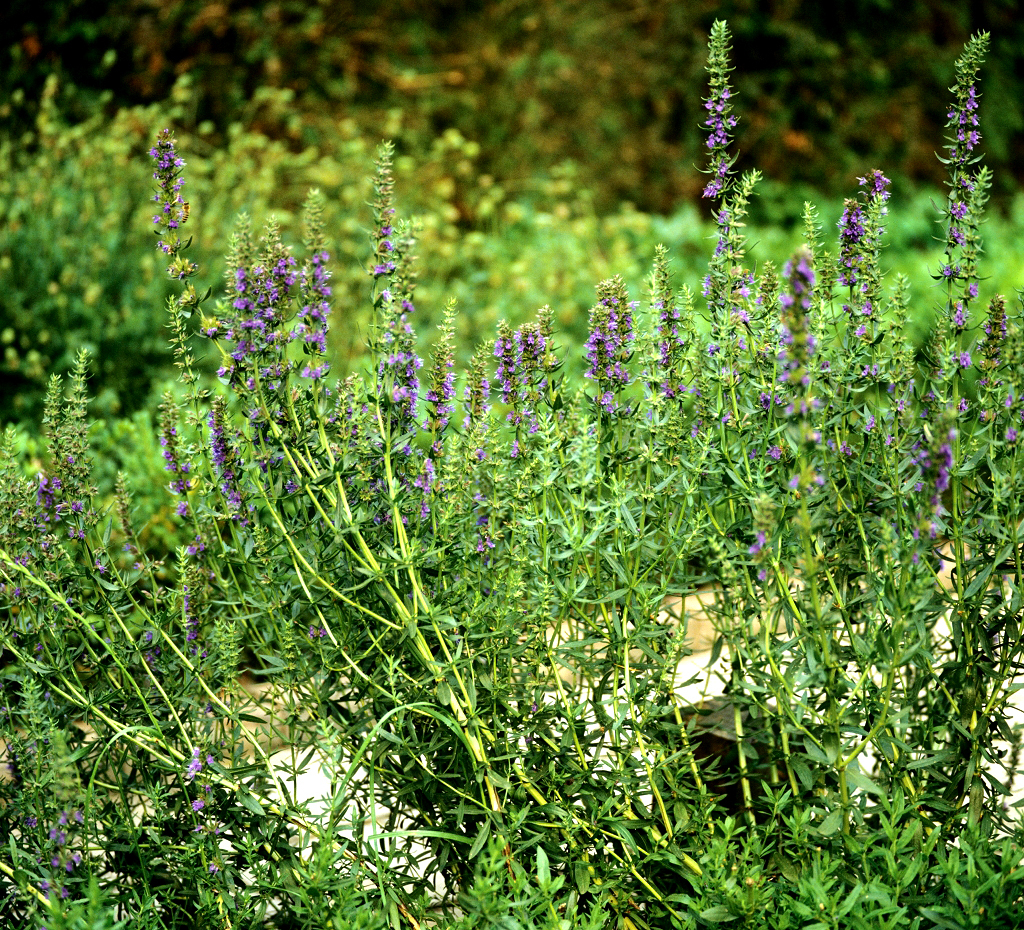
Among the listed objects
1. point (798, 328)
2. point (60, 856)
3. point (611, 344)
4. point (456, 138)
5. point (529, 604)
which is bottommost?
point (60, 856)

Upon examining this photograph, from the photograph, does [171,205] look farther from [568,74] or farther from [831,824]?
[568,74]

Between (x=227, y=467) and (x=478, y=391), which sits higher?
(x=478, y=391)

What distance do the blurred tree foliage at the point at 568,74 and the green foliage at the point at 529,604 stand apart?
224 inches

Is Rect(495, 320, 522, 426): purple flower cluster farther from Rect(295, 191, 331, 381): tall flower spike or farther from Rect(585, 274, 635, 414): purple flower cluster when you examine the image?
Rect(295, 191, 331, 381): tall flower spike

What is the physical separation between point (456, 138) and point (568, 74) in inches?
108

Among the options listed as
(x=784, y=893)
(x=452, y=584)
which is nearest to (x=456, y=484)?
(x=452, y=584)

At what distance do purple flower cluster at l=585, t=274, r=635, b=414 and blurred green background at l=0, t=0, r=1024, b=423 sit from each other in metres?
2.91

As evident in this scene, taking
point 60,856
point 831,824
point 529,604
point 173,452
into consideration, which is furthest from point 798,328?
point 60,856

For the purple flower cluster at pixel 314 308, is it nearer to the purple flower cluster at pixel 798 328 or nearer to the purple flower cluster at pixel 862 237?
the purple flower cluster at pixel 798 328

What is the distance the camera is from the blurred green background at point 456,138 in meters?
5.95

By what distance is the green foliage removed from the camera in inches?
84.9

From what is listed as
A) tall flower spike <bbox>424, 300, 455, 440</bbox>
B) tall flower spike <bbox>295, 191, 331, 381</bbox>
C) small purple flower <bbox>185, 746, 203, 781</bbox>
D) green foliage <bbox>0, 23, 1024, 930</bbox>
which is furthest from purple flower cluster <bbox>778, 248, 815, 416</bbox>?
small purple flower <bbox>185, 746, 203, 781</bbox>

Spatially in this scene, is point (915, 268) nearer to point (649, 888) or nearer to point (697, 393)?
point (697, 393)

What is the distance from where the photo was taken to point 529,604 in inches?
90.4
